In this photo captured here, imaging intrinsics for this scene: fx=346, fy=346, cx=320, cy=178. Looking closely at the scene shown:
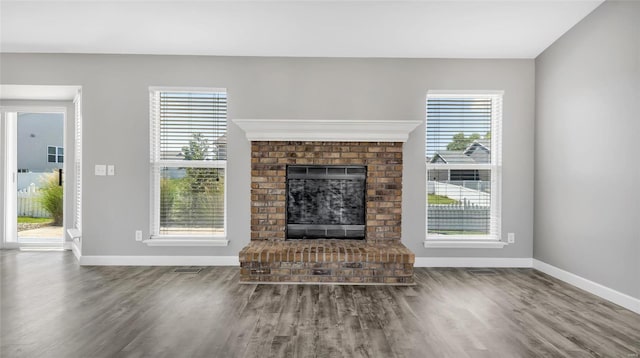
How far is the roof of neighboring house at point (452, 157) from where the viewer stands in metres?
4.38

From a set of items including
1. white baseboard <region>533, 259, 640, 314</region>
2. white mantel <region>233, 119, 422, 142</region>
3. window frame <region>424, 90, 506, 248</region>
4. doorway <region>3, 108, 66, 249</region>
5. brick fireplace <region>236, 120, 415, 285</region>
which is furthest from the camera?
doorway <region>3, 108, 66, 249</region>

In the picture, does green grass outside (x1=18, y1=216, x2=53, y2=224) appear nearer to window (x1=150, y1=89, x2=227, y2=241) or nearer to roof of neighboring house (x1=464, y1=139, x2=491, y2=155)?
window (x1=150, y1=89, x2=227, y2=241)

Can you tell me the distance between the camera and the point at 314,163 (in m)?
4.20

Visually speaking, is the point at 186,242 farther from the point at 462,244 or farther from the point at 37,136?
the point at 462,244

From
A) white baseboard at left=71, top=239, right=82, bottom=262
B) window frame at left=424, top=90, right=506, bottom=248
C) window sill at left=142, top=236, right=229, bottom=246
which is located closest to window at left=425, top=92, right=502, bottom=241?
window frame at left=424, top=90, right=506, bottom=248

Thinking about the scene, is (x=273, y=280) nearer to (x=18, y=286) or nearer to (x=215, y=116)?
(x=215, y=116)

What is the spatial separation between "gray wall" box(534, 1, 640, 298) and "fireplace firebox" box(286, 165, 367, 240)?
2.16m

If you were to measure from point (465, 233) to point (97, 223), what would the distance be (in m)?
4.58

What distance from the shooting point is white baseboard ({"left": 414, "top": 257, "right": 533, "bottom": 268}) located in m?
4.27

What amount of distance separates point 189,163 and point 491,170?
381cm

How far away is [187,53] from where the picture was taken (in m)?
4.20

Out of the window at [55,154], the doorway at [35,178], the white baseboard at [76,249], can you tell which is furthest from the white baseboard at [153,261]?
the window at [55,154]

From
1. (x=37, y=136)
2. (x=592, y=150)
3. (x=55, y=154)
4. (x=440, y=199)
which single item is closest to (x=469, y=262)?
(x=440, y=199)

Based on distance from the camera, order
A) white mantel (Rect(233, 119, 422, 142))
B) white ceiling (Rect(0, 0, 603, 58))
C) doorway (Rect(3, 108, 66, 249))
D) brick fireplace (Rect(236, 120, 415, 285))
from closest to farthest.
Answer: white ceiling (Rect(0, 0, 603, 58)) → white mantel (Rect(233, 119, 422, 142)) → brick fireplace (Rect(236, 120, 415, 285)) → doorway (Rect(3, 108, 66, 249))
